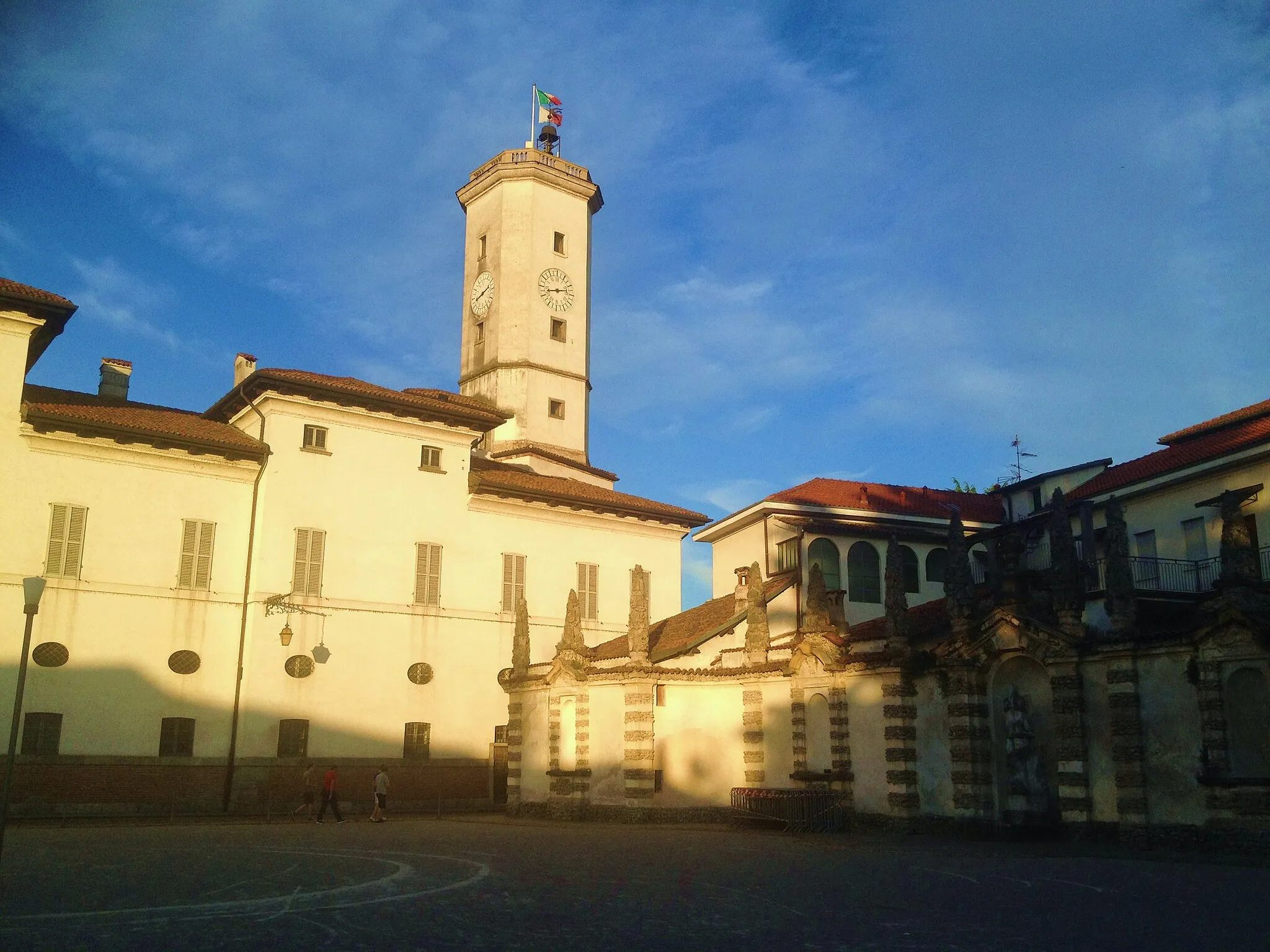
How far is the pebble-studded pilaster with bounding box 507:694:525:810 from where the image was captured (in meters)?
38.2

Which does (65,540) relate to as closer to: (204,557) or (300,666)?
(204,557)

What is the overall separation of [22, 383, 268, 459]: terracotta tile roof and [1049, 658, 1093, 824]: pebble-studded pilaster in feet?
92.5

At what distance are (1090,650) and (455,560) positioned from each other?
26021 mm

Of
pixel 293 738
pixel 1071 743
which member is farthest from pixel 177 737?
pixel 1071 743

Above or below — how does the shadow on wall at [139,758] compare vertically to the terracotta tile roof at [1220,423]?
below

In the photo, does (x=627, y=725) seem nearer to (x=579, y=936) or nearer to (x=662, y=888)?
(x=662, y=888)

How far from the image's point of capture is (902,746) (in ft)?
90.2

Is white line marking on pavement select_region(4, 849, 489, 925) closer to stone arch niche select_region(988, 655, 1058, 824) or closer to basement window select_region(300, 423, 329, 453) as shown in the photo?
stone arch niche select_region(988, 655, 1058, 824)

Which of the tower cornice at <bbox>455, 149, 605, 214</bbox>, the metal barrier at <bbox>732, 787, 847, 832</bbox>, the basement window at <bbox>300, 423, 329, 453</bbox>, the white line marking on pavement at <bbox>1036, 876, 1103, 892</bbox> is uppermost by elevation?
the tower cornice at <bbox>455, 149, 605, 214</bbox>

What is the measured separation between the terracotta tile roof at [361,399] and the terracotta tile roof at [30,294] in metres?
6.62

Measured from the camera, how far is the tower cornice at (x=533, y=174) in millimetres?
Answer: 58875

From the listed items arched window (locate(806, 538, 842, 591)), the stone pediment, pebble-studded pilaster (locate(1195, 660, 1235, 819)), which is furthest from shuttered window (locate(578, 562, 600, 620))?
pebble-studded pilaster (locate(1195, 660, 1235, 819))

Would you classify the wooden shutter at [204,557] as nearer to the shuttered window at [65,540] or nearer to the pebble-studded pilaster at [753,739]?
the shuttered window at [65,540]

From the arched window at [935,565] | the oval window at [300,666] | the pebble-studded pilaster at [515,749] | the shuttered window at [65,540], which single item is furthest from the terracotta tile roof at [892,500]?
the shuttered window at [65,540]
